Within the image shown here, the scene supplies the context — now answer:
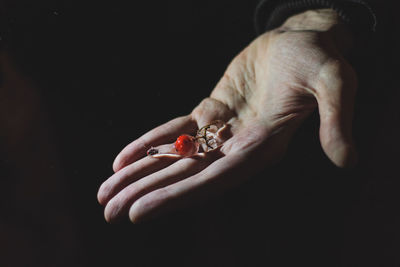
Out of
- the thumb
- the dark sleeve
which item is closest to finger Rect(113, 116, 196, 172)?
the thumb

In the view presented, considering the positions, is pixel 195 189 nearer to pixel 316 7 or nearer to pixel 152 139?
pixel 152 139

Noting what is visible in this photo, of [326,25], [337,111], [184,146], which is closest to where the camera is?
[337,111]

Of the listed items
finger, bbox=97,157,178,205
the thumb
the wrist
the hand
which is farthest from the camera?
the wrist

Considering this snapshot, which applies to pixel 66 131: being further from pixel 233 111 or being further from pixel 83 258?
pixel 233 111

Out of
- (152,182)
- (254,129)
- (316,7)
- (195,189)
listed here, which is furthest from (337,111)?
(316,7)

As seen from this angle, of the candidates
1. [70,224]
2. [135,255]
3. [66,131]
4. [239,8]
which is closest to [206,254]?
[135,255]

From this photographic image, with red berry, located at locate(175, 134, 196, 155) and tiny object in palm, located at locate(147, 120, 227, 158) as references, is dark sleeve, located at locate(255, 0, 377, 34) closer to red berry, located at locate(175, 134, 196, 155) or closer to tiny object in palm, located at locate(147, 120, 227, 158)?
tiny object in palm, located at locate(147, 120, 227, 158)

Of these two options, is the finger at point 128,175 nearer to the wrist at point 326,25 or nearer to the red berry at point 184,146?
the red berry at point 184,146
